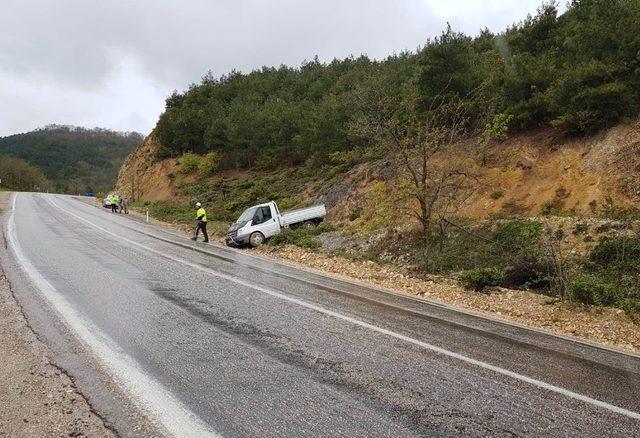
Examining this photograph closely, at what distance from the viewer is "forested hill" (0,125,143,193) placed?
128 m

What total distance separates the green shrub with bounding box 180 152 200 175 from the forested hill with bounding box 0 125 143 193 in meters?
76.2

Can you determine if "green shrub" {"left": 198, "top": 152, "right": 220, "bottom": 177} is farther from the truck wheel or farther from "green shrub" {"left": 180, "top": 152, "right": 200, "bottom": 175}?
the truck wheel

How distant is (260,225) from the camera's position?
21266 mm

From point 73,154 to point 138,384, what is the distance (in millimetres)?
156991

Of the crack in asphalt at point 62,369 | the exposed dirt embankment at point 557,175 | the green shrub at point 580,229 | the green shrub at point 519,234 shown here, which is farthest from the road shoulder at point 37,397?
the green shrub at point 580,229

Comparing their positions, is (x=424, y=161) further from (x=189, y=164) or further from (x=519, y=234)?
(x=189, y=164)

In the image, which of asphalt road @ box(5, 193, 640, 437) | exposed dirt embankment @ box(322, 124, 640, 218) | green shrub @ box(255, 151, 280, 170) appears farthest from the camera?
green shrub @ box(255, 151, 280, 170)

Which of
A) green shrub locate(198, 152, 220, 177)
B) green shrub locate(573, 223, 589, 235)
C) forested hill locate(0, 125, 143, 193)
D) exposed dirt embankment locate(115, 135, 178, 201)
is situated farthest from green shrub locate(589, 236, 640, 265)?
forested hill locate(0, 125, 143, 193)

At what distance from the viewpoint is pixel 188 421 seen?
3646 mm

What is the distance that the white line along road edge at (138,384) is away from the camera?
3.57 metres

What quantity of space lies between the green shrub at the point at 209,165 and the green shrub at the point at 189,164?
1.51m

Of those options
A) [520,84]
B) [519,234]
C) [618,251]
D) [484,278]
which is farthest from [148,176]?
[618,251]

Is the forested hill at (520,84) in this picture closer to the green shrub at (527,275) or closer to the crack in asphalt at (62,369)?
the green shrub at (527,275)

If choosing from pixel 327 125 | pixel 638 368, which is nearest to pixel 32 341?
pixel 638 368
